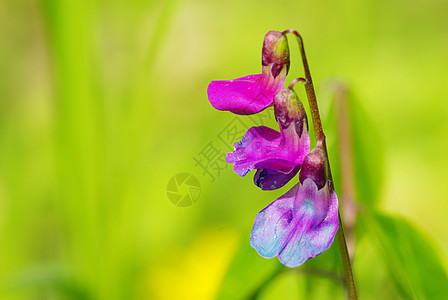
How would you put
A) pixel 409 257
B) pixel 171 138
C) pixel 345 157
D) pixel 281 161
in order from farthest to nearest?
1. pixel 171 138
2. pixel 345 157
3. pixel 409 257
4. pixel 281 161

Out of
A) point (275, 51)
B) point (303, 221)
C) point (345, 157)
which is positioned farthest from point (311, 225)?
point (345, 157)

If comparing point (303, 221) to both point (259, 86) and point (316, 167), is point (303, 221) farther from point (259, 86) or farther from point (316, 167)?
point (259, 86)

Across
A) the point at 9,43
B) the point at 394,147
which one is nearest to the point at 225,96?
the point at 394,147

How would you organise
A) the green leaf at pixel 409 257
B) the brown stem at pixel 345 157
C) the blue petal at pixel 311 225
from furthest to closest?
the brown stem at pixel 345 157 < the green leaf at pixel 409 257 < the blue petal at pixel 311 225

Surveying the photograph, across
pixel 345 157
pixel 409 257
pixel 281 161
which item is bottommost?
pixel 409 257

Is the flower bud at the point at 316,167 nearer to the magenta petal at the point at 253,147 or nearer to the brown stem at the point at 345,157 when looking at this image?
the magenta petal at the point at 253,147

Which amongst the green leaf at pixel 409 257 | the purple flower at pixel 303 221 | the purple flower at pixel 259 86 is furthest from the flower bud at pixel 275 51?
the green leaf at pixel 409 257
